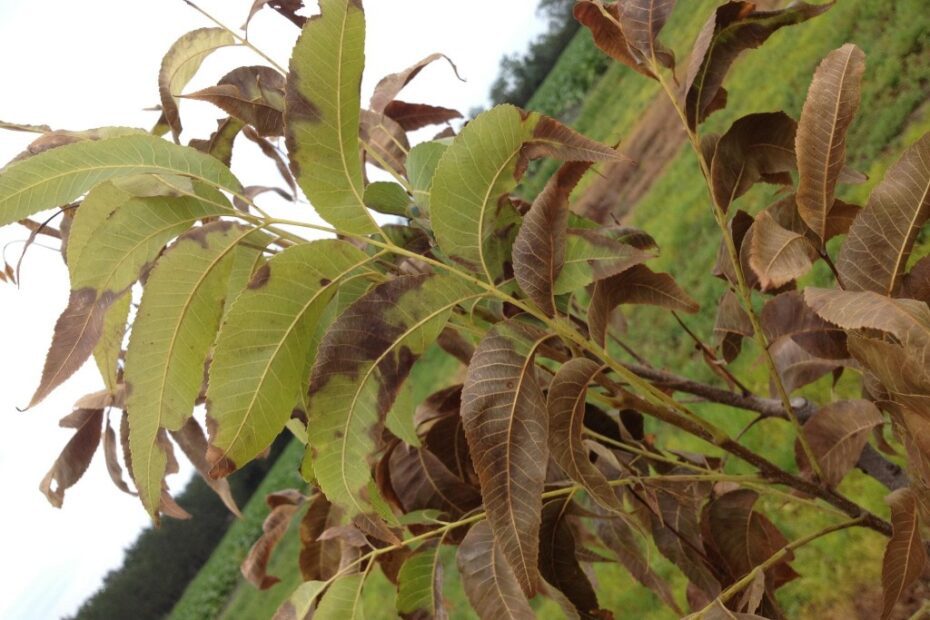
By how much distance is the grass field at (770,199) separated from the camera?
7.70ft

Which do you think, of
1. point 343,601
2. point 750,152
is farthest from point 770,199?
point 343,601

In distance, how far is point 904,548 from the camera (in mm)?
704

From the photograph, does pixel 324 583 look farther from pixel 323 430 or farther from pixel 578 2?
pixel 578 2

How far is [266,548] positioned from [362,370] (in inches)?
27.5

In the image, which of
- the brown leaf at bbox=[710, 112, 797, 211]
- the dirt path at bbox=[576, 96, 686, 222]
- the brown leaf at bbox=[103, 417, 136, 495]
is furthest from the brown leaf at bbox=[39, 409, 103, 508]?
the dirt path at bbox=[576, 96, 686, 222]

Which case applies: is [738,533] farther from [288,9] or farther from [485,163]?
[288,9]

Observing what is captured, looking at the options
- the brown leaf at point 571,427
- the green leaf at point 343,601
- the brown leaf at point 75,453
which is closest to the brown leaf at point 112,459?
the brown leaf at point 75,453

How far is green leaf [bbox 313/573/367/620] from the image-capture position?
0.84 meters

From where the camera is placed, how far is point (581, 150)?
0.64 m

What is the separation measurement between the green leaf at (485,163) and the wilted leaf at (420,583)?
41 centimetres

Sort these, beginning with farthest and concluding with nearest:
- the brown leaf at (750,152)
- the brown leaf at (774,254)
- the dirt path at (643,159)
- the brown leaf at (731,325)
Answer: the dirt path at (643,159) → the brown leaf at (731,325) → the brown leaf at (750,152) → the brown leaf at (774,254)

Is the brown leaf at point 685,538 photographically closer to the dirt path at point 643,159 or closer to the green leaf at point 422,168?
the green leaf at point 422,168

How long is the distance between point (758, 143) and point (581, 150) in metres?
0.31

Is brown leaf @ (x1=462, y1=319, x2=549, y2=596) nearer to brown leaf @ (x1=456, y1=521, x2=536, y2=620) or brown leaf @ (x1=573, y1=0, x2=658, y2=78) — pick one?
brown leaf @ (x1=456, y1=521, x2=536, y2=620)
